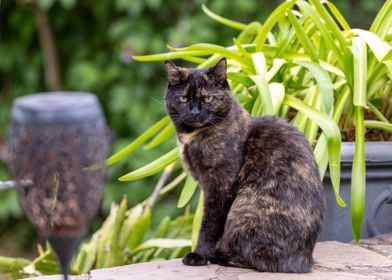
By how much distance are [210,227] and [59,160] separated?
1023 mm

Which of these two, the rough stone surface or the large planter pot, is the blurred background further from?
the rough stone surface

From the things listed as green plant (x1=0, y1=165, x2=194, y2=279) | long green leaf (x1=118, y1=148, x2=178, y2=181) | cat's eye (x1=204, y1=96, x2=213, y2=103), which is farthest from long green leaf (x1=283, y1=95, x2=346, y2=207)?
green plant (x1=0, y1=165, x2=194, y2=279)

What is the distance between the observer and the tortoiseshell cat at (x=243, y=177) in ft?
7.27

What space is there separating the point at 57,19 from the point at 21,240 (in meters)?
1.44

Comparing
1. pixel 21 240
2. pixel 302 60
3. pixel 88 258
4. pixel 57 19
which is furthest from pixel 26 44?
pixel 302 60

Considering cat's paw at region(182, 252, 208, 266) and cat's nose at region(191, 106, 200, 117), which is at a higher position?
cat's nose at region(191, 106, 200, 117)

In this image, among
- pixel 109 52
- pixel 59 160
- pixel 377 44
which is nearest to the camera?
pixel 59 160

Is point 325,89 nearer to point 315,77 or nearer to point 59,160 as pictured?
point 315,77

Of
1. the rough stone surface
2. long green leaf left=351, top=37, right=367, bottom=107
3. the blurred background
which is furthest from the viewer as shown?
the blurred background

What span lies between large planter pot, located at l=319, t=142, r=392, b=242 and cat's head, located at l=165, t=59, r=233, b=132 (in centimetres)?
51

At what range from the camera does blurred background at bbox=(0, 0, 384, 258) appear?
4.66 meters

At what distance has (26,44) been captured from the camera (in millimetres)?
5113

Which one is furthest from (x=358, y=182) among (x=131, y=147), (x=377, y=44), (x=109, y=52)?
(x=109, y=52)

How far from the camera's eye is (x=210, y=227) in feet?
7.58
